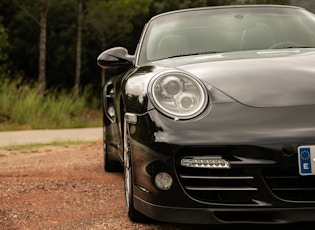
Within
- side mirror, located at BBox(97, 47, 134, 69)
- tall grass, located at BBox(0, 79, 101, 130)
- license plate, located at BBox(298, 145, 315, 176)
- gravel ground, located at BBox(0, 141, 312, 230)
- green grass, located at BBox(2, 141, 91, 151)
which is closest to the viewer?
license plate, located at BBox(298, 145, 315, 176)

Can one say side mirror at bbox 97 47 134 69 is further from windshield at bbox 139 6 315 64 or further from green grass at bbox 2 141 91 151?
green grass at bbox 2 141 91 151

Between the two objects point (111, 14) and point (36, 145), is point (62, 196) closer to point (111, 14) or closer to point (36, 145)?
point (36, 145)

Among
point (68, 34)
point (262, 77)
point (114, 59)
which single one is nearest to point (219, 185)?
point (262, 77)

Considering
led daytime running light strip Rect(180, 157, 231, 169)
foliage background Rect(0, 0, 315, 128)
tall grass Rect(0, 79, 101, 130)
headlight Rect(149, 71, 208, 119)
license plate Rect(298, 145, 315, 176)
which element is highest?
headlight Rect(149, 71, 208, 119)

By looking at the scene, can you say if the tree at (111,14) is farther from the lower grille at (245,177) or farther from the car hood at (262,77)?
the lower grille at (245,177)

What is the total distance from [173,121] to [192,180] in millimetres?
281

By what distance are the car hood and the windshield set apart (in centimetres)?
69

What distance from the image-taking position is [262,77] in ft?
10.1

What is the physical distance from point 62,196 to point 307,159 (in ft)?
7.47

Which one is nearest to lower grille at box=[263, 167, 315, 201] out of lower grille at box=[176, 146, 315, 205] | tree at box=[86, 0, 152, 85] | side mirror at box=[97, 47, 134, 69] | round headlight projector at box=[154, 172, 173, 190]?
lower grille at box=[176, 146, 315, 205]

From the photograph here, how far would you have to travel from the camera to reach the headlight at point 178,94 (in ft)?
9.53

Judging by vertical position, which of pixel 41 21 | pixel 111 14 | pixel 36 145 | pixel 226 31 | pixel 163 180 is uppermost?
pixel 226 31

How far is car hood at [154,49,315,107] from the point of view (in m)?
2.91

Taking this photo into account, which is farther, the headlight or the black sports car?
the headlight
